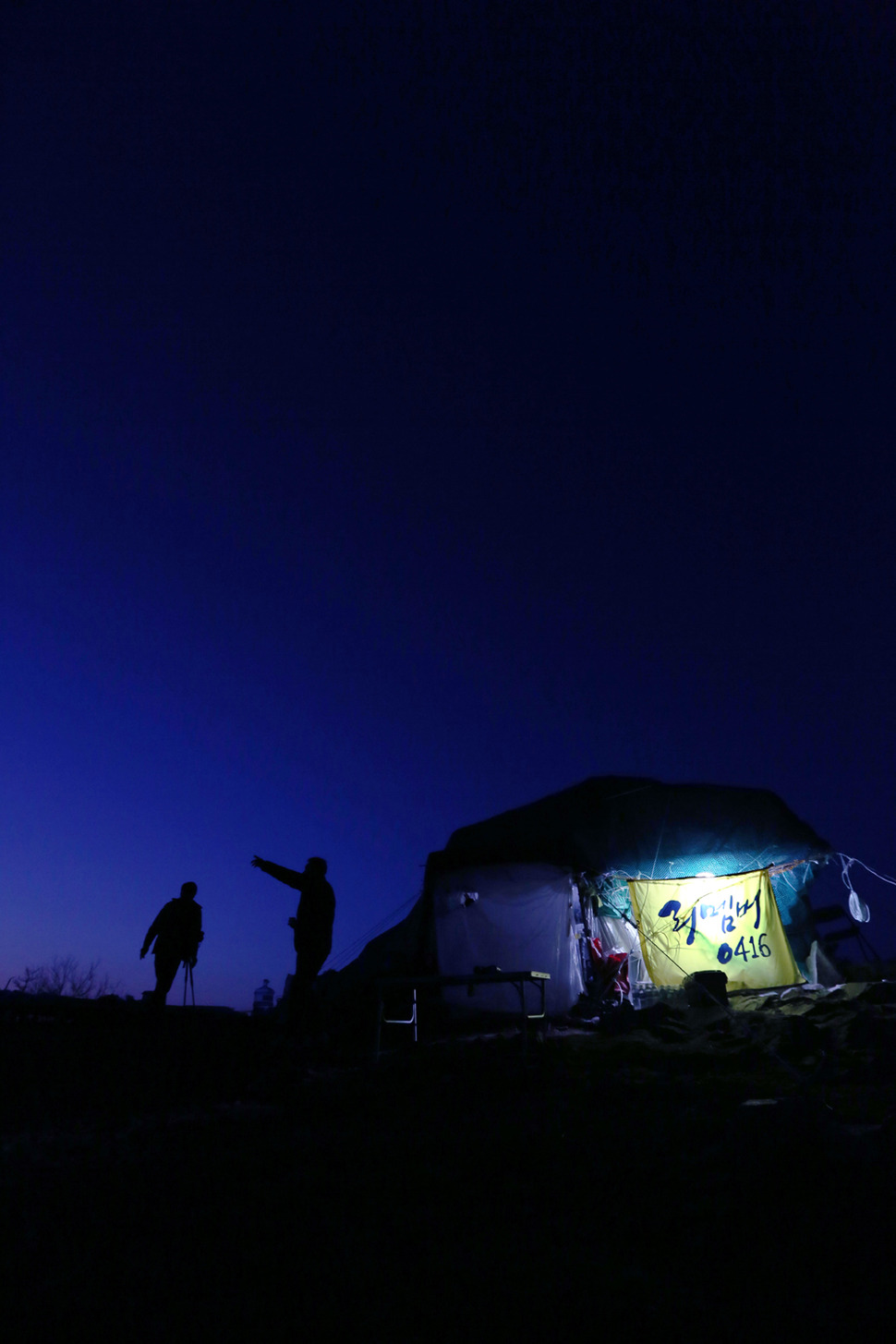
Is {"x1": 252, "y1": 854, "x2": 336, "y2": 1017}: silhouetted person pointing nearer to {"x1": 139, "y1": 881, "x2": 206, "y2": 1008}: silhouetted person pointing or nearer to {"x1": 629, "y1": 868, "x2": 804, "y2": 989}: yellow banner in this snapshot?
{"x1": 139, "y1": 881, "x2": 206, "y2": 1008}: silhouetted person pointing

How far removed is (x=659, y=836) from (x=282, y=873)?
7741 millimetres

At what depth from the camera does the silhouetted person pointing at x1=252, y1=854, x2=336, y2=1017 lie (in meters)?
7.85

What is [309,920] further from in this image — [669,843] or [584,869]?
[669,843]

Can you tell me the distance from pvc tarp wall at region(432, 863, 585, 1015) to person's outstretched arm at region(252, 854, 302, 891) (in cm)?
573

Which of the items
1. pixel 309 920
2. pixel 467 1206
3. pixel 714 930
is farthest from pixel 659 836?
pixel 467 1206

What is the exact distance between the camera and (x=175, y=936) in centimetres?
868

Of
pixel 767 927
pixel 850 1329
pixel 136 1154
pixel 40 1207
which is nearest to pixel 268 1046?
pixel 136 1154

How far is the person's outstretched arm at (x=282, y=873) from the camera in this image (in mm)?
8227

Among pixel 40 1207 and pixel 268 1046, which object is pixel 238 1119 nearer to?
pixel 40 1207

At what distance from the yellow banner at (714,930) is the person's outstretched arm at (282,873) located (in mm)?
7340

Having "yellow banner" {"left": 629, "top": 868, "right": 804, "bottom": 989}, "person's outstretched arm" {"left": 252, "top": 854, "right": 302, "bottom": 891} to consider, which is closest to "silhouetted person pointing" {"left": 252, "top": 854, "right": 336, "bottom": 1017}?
"person's outstretched arm" {"left": 252, "top": 854, "right": 302, "bottom": 891}

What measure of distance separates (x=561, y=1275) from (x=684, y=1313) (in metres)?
0.42

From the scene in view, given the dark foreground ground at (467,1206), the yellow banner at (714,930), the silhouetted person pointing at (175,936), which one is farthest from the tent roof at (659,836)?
the dark foreground ground at (467,1206)

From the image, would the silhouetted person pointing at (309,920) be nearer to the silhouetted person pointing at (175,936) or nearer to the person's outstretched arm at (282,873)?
the person's outstretched arm at (282,873)
